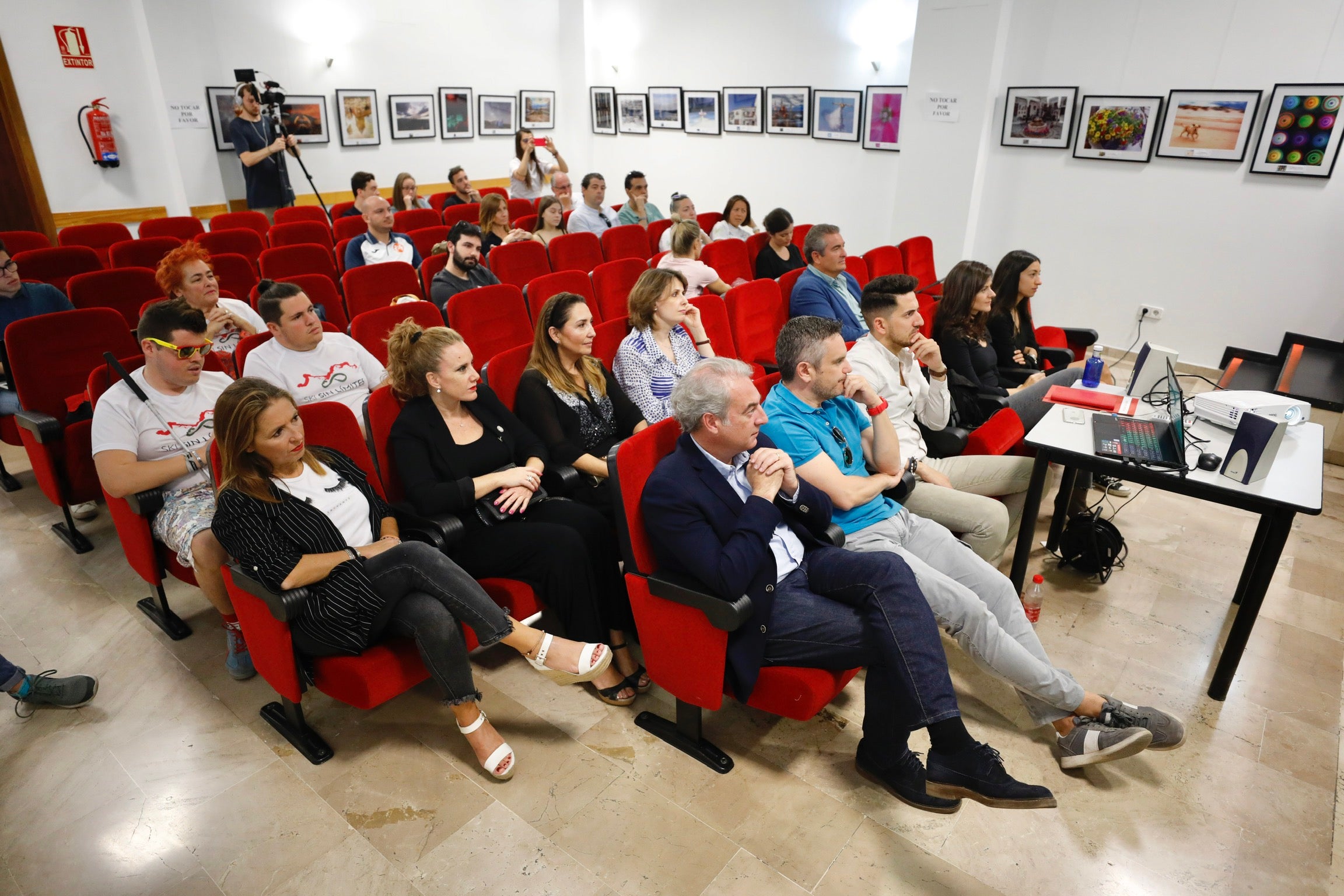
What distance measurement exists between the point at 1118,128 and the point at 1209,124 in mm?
638

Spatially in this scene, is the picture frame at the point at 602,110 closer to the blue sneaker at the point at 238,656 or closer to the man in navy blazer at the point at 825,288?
the man in navy blazer at the point at 825,288

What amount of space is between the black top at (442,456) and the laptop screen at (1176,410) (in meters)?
2.43

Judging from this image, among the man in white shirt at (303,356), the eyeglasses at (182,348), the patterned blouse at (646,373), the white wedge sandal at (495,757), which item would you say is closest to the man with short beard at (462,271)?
the man in white shirt at (303,356)

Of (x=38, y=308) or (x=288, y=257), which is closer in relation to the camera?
(x=38, y=308)

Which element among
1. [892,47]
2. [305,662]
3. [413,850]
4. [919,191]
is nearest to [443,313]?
[305,662]

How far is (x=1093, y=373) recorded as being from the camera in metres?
3.64

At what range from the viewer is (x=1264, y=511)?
259 cm

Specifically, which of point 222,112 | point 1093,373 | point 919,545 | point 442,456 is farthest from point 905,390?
point 222,112

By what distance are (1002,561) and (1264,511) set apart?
1081mm

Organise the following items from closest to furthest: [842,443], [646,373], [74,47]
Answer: [842,443], [646,373], [74,47]

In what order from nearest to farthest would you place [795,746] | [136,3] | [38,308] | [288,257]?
[795,746], [38,308], [288,257], [136,3]

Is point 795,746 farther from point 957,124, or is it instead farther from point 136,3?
point 136,3

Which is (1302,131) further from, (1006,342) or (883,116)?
(883,116)

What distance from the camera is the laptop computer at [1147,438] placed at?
2.79 metres
